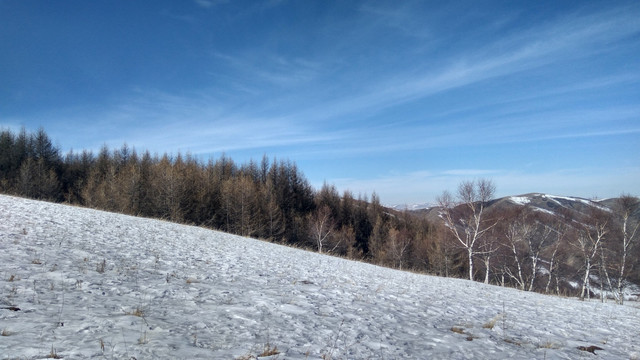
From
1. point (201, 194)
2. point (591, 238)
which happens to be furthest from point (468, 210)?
point (201, 194)

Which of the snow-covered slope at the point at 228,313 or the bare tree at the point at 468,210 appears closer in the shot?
the snow-covered slope at the point at 228,313

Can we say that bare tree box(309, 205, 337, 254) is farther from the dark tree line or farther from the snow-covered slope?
the snow-covered slope

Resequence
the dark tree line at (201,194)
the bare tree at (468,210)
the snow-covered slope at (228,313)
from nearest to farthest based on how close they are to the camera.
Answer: the snow-covered slope at (228,313) < the bare tree at (468,210) < the dark tree line at (201,194)

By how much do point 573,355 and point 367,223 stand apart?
68033mm

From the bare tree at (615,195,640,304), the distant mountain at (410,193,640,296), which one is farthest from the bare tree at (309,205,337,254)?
the bare tree at (615,195,640,304)

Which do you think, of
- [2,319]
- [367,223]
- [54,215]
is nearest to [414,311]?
[2,319]

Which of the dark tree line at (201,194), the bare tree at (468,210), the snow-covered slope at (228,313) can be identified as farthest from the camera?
the dark tree line at (201,194)

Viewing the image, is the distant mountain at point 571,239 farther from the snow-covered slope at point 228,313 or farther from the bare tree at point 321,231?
the snow-covered slope at point 228,313

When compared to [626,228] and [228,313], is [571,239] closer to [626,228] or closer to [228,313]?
[626,228]

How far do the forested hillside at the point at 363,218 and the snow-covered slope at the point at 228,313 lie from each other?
53.9 feet

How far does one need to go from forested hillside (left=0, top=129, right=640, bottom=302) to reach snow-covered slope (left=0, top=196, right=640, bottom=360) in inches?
647

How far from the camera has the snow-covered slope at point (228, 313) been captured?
171 inches

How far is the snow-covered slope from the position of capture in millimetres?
4344

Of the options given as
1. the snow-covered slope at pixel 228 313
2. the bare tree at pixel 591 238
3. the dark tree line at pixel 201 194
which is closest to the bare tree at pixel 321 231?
the dark tree line at pixel 201 194
